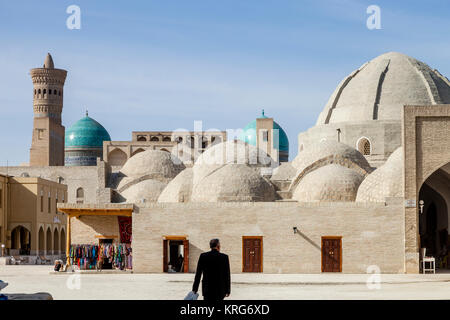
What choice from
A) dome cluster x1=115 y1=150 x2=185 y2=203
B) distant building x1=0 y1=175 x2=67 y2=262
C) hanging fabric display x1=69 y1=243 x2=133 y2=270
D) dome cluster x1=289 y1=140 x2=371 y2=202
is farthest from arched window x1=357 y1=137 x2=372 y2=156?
distant building x1=0 y1=175 x2=67 y2=262

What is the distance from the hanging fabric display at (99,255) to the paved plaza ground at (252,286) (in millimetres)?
1228

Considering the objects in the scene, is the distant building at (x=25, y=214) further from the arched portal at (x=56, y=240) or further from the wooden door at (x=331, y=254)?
the wooden door at (x=331, y=254)

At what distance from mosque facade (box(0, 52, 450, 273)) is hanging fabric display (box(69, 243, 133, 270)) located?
41 centimetres

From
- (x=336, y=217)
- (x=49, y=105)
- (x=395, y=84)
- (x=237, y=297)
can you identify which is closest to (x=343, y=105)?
(x=395, y=84)

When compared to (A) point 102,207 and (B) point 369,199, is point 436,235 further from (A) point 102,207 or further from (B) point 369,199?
(A) point 102,207

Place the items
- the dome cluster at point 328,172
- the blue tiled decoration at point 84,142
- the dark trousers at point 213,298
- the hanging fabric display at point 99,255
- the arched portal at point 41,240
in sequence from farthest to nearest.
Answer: the blue tiled decoration at point 84,142, the arched portal at point 41,240, the dome cluster at point 328,172, the hanging fabric display at point 99,255, the dark trousers at point 213,298

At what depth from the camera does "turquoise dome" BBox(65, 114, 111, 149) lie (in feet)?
195

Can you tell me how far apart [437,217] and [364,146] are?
5.46 meters

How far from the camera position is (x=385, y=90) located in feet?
112

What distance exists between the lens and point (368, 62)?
36250 millimetres

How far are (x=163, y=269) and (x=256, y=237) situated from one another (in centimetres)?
324

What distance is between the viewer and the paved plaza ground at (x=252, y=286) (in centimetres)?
1661

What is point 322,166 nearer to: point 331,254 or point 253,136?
point 331,254

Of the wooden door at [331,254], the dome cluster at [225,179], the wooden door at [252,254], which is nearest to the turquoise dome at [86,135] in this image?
the dome cluster at [225,179]
